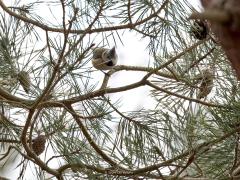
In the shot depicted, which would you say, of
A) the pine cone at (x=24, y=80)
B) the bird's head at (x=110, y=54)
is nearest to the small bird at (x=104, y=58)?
the bird's head at (x=110, y=54)

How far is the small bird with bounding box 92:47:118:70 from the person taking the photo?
1.05 metres

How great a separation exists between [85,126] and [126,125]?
89 mm

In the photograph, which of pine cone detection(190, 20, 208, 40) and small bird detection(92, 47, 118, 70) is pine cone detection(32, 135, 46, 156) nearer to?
small bird detection(92, 47, 118, 70)

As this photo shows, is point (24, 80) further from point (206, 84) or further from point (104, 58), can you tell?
point (206, 84)

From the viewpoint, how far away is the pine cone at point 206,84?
39.4 inches

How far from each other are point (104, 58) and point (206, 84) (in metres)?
0.22

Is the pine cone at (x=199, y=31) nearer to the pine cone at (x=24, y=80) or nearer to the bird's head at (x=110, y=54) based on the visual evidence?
the bird's head at (x=110, y=54)

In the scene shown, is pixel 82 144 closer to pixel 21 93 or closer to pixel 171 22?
pixel 21 93

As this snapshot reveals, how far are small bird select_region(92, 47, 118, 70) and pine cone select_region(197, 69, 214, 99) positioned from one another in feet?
0.64

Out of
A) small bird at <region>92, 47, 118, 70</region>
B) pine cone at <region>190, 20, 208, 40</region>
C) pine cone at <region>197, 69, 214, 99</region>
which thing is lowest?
pine cone at <region>197, 69, 214, 99</region>

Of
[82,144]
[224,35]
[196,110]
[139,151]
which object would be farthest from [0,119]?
[224,35]

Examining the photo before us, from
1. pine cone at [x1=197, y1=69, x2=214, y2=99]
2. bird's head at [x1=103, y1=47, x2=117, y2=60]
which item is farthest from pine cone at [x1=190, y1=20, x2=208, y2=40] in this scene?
bird's head at [x1=103, y1=47, x2=117, y2=60]

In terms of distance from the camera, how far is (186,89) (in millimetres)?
1021

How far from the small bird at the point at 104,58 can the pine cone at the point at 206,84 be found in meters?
0.19
